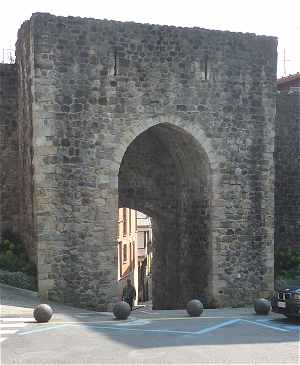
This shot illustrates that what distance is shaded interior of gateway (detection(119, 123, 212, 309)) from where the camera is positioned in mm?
17172

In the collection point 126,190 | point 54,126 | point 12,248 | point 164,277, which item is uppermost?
point 54,126

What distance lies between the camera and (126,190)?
19062mm

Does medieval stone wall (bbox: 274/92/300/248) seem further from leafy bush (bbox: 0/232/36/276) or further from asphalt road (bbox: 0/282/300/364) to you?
leafy bush (bbox: 0/232/36/276)

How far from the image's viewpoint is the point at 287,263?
62.2ft

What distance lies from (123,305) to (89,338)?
8.84 feet

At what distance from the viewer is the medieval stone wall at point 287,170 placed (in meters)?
20.0

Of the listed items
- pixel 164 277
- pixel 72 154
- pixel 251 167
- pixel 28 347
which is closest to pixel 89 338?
pixel 28 347

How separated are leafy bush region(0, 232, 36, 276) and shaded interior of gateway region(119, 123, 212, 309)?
12.7 feet

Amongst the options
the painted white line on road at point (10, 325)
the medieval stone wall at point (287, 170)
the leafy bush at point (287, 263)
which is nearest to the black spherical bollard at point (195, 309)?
the painted white line on road at point (10, 325)

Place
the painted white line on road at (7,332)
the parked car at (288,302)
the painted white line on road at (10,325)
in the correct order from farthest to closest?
the parked car at (288,302), the painted white line on road at (10,325), the painted white line on road at (7,332)

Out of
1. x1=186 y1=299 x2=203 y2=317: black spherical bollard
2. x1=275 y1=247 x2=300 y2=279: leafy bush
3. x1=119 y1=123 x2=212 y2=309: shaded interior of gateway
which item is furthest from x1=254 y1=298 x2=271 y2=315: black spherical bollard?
x1=275 y1=247 x2=300 y2=279: leafy bush

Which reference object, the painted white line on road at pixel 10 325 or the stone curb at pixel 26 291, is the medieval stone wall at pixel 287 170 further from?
the painted white line on road at pixel 10 325

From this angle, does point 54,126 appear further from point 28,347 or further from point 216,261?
point 28,347

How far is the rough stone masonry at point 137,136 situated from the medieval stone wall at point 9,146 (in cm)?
16
